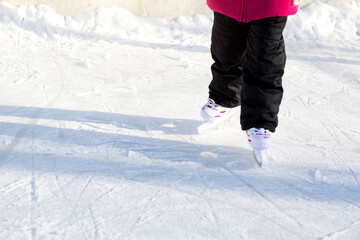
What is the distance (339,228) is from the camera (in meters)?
1.44

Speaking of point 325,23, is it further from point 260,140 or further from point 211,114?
point 260,140

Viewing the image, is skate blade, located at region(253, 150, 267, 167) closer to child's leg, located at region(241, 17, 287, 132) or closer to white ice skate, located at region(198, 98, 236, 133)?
child's leg, located at region(241, 17, 287, 132)

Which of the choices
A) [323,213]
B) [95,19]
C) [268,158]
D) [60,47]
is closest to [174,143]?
[268,158]

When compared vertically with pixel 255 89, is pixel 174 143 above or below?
below

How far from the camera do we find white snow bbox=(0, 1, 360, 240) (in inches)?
57.6

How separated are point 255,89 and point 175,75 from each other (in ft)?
3.93

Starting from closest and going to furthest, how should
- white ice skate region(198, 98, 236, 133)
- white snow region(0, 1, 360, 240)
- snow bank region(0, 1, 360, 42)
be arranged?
white snow region(0, 1, 360, 240) → white ice skate region(198, 98, 236, 133) → snow bank region(0, 1, 360, 42)

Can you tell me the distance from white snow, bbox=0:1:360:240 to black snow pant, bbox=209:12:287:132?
8.2 inches

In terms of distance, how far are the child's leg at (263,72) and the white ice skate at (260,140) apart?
0.06ft

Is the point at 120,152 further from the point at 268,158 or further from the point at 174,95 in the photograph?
the point at 174,95

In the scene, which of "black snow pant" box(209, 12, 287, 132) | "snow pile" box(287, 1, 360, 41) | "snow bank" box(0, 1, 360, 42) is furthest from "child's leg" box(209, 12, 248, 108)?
"snow pile" box(287, 1, 360, 41)

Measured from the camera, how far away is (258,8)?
5.54ft

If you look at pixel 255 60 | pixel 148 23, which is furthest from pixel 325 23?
pixel 255 60

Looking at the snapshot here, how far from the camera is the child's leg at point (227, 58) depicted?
1869mm
